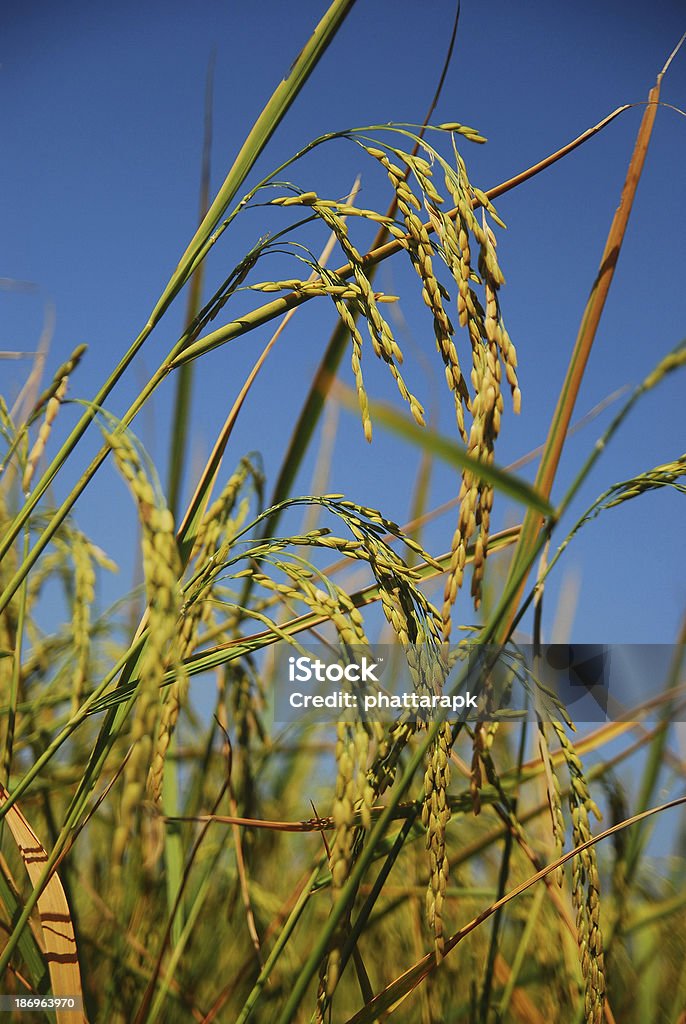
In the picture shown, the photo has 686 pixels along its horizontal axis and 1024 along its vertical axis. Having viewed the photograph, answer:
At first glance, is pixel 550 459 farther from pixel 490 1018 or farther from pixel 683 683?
pixel 490 1018

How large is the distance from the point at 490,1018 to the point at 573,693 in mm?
288

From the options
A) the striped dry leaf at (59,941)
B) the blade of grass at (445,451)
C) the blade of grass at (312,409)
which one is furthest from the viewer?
the blade of grass at (312,409)

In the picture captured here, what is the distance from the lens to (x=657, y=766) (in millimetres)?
557

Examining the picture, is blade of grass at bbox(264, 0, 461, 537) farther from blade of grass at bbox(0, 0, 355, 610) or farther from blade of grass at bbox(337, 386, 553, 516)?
blade of grass at bbox(337, 386, 553, 516)

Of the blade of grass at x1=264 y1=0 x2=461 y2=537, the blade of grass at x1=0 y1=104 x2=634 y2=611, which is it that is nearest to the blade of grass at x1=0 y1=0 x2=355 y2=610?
the blade of grass at x1=0 y1=104 x2=634 y2=611

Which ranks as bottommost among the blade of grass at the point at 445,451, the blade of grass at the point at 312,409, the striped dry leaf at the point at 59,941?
the striped dry leaf at the point at 59,941

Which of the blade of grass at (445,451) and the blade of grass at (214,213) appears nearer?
the blade of grass at (445,451)

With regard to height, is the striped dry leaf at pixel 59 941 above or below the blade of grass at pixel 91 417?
below

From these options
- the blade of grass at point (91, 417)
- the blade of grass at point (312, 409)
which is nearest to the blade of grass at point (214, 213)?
the blade of grass at point (91, 417)

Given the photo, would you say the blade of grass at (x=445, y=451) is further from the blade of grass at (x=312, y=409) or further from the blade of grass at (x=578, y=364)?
the blade of grass at (x=312, y=409)

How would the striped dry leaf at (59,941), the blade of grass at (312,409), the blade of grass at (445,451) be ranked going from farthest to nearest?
the blade of grass at (312,409) → the striped dry leaf at (59,941) → the blade of grass at (445,451)

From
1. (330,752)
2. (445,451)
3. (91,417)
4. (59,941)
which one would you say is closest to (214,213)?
(91,417)

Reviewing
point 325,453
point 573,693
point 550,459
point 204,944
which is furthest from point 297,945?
point 325,453

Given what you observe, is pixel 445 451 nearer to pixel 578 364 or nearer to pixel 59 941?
pixel 578 364
